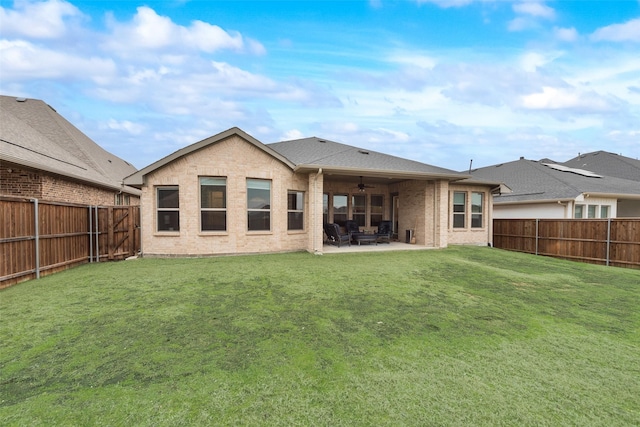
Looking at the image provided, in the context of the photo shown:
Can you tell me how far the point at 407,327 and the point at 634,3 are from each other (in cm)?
1671

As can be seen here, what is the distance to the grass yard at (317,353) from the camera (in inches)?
95.4

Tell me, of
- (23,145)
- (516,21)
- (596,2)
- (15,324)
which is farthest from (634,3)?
(23,145)

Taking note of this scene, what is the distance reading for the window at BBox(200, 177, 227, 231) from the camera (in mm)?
10594

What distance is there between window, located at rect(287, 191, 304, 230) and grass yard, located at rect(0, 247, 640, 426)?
16.9ft

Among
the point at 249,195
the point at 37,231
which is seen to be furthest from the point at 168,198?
the point at 37,231

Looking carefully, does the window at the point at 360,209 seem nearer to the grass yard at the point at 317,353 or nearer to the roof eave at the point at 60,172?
the grass yard at the point at 317,353

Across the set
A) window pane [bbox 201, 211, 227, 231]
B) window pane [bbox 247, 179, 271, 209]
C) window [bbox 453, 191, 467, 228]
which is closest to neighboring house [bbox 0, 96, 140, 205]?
window pane [bbox 201, 211, 227, 231]

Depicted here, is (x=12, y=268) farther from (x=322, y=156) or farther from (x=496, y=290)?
(x=496, y=290)

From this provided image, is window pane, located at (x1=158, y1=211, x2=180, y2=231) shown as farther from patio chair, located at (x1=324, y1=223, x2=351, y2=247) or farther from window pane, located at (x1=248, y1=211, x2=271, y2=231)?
patio chair, located at (x1=324, y1=223, x2=351, y2=247)

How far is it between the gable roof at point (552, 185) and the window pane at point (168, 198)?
1714 cm

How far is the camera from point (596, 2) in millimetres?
12328

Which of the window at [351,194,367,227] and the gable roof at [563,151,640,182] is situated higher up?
the gable roof at [563,151,640,182]

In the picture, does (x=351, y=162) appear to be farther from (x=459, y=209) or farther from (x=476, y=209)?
(x=476, y=209)

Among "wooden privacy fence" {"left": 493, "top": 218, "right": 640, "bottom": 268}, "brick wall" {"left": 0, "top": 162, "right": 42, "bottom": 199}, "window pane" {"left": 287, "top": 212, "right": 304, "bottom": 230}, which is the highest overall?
"brick wall" {"left": 0, "top": 162, "right": 42, "bottom": 199}
